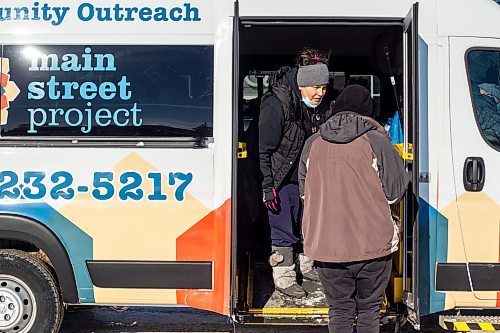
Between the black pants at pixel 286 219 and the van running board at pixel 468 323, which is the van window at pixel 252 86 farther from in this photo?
the van running board at pixel 468 323

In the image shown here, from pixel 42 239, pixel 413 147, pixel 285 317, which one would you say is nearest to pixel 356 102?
pixel 413 147

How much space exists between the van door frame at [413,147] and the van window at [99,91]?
53.3 inches

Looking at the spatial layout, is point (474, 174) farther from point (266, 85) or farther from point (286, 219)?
point (266, 85)

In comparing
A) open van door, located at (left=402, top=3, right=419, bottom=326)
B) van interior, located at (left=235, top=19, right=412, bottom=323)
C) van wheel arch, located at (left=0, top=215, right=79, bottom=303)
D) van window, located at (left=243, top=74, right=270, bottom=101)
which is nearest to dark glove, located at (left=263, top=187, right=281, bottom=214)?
van interior, located at (left=235, top=19, right=412, bottom=323)

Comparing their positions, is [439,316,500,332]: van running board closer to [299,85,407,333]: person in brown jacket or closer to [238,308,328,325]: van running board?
[238,308,328,325]: van running board

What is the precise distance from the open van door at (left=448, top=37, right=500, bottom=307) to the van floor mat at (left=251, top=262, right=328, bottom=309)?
0.88 m

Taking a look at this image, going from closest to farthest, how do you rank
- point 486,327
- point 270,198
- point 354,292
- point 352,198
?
point 352,198 → point 354,292 → point 486,327 → point 270,198

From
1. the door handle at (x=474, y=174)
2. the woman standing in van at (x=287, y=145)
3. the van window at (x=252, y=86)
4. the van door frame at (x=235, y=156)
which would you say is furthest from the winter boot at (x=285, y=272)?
the van window at (x=252, y=86)

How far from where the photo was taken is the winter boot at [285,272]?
A: 475cm

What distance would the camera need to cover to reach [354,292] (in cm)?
377

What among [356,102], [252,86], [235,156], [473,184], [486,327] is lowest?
[486,327]

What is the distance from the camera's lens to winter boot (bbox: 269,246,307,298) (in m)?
4.75

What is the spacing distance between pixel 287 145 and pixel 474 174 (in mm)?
1310

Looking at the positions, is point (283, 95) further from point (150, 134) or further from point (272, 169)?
point (150, 134)
